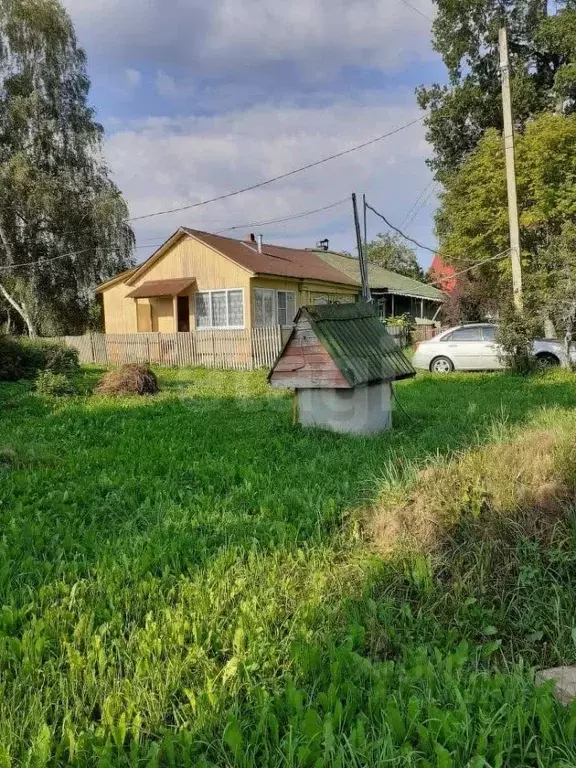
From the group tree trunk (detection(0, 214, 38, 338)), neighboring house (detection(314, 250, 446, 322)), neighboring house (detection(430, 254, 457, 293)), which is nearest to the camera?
tree trunk (detection(0, 214, 38, 338))

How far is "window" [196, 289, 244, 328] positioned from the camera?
20188mm

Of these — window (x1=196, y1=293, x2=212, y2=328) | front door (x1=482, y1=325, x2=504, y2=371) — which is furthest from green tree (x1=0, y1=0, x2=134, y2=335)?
front door (x1=482, y1=325, x2=504, y2=371)

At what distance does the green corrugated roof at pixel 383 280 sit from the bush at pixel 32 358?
59.9 feet

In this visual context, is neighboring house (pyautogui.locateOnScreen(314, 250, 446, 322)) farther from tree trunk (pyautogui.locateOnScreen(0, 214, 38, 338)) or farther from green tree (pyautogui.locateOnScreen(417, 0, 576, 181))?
tree trunk (pyautogui.locateOnScreen(0, 214, 38, 338))

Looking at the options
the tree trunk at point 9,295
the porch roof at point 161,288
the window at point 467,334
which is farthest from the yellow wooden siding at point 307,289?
the tree trunk at point 9,295

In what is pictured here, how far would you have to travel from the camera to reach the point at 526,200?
21062 mm

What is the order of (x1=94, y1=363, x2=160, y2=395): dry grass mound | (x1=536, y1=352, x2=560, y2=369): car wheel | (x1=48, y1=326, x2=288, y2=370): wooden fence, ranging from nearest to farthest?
(x1=94, y1=363, x2=160, y2=395): dry grass mound, (x1=536, y1=352, x2=560, y2=369): car wheel, (x1=48, y1=326, x2=288, y2=370): wooden fence

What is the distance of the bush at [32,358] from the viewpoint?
1406 cm

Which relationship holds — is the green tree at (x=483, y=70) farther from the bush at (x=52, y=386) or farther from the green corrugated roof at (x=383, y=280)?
the bush at (x=52, y=386)

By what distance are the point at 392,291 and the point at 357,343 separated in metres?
24.3

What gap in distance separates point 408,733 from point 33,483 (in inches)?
170

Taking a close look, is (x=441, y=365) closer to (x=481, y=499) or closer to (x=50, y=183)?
(x=481, y=499)

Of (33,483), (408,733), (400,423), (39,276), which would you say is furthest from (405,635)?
(39,276)

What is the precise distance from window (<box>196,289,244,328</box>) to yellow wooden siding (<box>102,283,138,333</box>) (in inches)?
142
